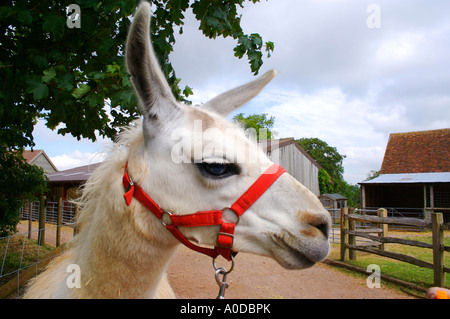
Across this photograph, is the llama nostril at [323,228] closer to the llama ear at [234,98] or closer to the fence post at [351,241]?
the llama ear at [234,98]

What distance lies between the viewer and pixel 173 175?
5.02 feet

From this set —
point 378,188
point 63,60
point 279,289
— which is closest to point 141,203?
point 63,60

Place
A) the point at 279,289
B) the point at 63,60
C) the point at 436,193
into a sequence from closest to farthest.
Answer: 1. the point at 63,60
2. the point at 279,289
3. the point at 436,193

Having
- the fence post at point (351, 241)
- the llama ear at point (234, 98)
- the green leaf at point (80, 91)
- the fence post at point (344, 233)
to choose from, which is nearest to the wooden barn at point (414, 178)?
the fence post at point (351, 241)

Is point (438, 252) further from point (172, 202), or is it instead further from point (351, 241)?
point (172, 202)

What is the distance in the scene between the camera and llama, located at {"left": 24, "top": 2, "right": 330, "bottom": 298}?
4.68 feet

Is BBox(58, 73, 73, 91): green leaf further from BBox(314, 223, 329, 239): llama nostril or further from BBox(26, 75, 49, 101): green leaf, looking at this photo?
BBox(314, 223, 329, 239): llama nostril

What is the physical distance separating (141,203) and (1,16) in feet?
7.92

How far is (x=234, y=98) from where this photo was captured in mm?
2125

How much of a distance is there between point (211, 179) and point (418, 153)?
2800 centimetres

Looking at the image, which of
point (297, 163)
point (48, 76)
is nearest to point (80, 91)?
point (48, 76)

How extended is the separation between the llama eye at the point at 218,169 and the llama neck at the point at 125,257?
39 cm
